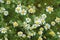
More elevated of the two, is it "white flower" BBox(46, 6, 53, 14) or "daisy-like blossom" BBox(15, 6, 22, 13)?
"white flower" BBox(46, 6, 53, 14)

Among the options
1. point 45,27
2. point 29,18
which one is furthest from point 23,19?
point 45,27

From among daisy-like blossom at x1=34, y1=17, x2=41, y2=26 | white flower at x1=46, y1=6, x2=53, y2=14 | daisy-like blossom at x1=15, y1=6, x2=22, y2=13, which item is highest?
white flower at x1=46, y1=6, x2=53, y2=14

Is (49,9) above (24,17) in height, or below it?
above

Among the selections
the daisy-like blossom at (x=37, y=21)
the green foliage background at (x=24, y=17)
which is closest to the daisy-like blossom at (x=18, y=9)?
the green foliage background at (x=24, y=17)

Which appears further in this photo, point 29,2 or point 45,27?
point 29,2

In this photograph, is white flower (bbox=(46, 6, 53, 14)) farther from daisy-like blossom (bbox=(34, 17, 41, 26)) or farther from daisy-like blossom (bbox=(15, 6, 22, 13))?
daisy-like blossom (bbox=(15, 6, 22, 13))

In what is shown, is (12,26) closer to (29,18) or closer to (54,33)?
(29,18)

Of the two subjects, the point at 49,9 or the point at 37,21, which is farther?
the point at 49,9

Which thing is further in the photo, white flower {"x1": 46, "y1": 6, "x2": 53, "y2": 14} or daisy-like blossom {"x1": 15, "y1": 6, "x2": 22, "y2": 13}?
white flower {"x1": 46, "y1": 6, "x2": 53, "y2": 14}

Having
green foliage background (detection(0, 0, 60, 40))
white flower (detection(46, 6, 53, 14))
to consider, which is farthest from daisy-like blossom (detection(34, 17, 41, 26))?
white flower (detection(46, 6, 53, 14))

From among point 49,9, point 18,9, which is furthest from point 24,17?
→ point 49,9

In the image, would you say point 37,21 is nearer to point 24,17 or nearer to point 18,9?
point 24,17
